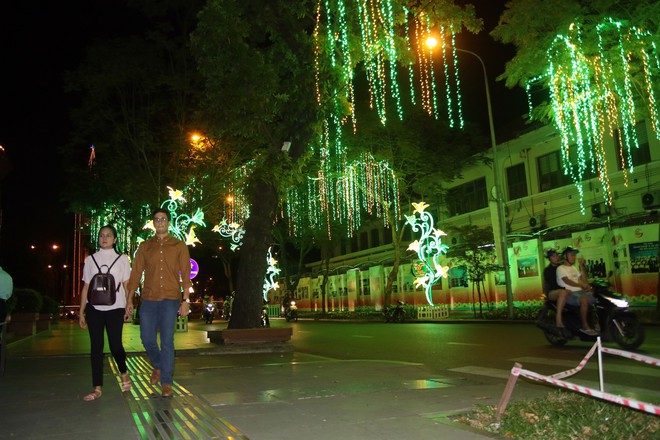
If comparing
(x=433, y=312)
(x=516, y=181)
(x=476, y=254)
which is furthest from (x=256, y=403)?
(x=516, y=181)

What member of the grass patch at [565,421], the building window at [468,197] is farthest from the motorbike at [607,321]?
the building window at [468,197]

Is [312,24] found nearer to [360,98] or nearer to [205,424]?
[205,424]

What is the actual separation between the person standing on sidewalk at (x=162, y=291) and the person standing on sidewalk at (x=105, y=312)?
0.16 m

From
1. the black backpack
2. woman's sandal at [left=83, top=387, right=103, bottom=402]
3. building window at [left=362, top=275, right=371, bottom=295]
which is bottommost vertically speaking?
woman's sandal at [left=83, top=387, right=103, bottom=402]

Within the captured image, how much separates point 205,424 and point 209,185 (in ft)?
65.2

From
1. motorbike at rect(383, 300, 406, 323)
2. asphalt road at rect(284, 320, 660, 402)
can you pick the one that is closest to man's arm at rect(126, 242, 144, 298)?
asphalt road at rect(284, 320, 660, 402)

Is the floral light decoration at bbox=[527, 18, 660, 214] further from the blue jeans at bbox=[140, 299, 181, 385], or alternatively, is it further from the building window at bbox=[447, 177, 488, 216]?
the building window at bbox=[447, 177, 488, 216]

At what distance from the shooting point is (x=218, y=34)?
40.2 feet

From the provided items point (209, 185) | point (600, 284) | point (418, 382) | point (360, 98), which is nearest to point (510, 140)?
point (360, 98)

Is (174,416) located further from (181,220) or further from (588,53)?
(181,220)

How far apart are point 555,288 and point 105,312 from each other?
323 inches

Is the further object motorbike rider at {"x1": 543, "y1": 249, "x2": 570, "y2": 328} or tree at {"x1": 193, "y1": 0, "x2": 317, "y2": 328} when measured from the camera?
tree at {"x1": 193, "y1": 0, "x2": 317, "y2": 328}

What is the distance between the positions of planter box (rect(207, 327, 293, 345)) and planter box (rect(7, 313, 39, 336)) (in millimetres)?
9354

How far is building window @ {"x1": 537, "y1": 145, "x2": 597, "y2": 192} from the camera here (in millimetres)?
27995
